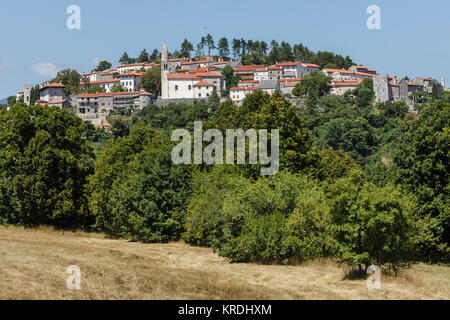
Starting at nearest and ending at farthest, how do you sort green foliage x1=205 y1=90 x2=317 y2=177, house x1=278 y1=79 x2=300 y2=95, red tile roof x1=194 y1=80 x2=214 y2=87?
green foliage x1=205 y1=90 x2=317 y2=177 < red tile roof x1=194 y1=80 x2=214 y2=87 < house x1=278 y1=79 x2=300 y2=95

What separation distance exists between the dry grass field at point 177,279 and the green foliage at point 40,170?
42.7 feet

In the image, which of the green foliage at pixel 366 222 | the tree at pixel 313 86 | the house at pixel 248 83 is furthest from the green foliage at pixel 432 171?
the house at pixel 248 83

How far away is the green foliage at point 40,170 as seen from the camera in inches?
1745

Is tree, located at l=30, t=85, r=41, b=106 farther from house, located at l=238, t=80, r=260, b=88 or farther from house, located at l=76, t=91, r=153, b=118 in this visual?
house, located at l=238, t=80, r=260, b=88

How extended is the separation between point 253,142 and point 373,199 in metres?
16.2

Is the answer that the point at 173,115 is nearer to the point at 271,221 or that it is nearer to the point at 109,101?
the point at 109,101

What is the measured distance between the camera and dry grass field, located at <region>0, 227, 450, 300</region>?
1950 centimetres

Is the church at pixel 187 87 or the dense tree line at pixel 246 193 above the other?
the church at pixel 187 87

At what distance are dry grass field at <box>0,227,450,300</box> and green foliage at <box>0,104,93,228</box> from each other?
13014 mm

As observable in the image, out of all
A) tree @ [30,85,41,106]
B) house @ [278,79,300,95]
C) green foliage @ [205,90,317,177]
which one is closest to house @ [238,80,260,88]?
house @ [278,79,300,95]

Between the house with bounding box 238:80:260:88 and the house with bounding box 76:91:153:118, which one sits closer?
the house with bounding box 76:91:153:118

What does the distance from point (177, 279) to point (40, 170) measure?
25.5 metres

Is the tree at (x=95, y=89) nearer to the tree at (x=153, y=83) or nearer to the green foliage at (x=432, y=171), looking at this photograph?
the tree at (x=153, y=83)
